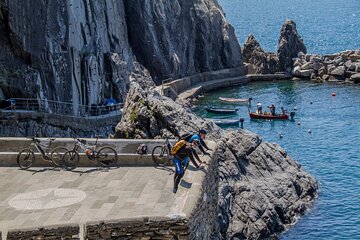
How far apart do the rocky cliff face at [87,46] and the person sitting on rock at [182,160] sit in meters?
29.6

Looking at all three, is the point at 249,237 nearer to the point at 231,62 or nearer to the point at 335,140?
the point at 335,140

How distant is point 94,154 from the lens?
24672 mm

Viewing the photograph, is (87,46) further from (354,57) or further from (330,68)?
(354,57)

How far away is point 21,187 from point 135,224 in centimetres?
627

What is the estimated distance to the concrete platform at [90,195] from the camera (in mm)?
19391

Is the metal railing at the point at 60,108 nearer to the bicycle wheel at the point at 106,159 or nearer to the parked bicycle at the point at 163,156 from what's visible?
the bicycle wheel at the point at 106,159

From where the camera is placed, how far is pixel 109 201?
20625 mm

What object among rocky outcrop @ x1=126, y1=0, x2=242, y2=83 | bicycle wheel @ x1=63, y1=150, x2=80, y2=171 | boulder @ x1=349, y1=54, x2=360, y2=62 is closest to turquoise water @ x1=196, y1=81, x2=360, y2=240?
rocky outcrop @ x1=126, y1=0, x2=242, y2=83

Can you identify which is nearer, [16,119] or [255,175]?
[255,175]

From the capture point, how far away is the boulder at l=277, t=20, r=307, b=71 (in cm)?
11831

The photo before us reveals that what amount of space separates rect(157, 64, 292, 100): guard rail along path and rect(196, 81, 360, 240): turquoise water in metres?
2.13

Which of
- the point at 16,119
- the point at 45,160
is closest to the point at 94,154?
the point at 45,160

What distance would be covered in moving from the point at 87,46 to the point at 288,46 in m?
65.1

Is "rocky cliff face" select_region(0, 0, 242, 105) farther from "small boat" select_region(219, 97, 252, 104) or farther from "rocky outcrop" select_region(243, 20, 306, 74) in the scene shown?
"rocky outcrop" select_region(243, 20, 306, 74)
